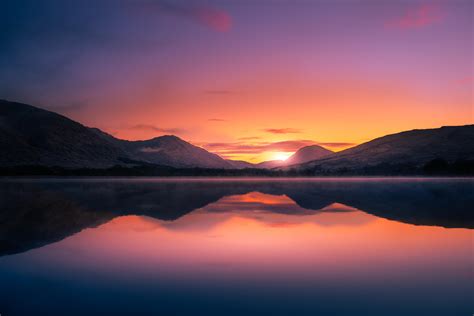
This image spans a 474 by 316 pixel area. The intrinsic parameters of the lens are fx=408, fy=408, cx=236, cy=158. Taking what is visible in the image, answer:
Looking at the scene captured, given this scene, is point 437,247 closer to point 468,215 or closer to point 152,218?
point 468,215

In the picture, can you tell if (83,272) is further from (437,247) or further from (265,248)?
(437,247)

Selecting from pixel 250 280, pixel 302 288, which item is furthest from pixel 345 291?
pixel 250 280

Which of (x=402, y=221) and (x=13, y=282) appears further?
(x=402, y=221)

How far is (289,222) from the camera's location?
2142 cm

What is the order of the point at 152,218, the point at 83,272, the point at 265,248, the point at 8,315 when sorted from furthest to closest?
the point at 152,218
the point at 265,248
the point at 83,272
the point at 8,315

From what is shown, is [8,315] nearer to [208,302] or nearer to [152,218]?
[208,302]

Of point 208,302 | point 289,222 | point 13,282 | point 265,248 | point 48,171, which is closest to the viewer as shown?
point 208,302

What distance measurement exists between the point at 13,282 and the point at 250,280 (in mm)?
6012

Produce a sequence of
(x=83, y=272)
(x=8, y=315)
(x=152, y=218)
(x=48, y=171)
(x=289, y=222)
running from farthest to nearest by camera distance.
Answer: (x=48, y=171), (x=152, y=218), (x=289, y=222), (x=83, y=272), (x=8, y=315)

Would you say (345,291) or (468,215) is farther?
(468,215)

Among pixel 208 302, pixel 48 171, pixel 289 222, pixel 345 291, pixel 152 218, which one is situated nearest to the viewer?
pixel 208 302

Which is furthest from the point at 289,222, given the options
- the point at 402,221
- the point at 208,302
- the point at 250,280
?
the point at 208,302

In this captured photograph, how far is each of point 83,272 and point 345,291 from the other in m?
7.10

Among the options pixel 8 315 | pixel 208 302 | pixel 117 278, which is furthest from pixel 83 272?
pixel 208 302
